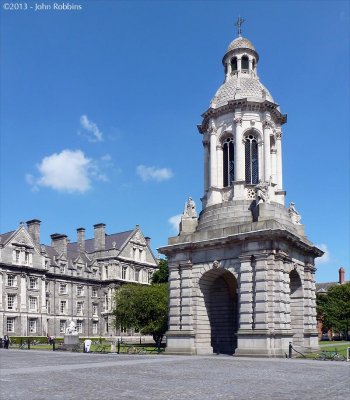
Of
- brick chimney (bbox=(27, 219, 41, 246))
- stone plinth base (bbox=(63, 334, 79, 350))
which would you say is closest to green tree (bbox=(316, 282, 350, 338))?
brick chimney (bbox=(27, 219, 41, 246))

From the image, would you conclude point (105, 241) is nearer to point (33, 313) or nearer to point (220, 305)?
point (33, 313)

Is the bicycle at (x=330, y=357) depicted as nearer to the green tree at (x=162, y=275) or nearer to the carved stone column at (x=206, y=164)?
the carved stone column at (x=206, y=164)

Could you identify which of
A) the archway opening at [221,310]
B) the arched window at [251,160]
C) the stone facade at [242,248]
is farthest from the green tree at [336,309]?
the arched window at [251,160]

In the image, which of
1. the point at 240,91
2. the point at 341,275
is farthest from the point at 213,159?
the point at 341,275

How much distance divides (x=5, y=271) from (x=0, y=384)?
6102cm

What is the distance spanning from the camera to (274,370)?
2295cm

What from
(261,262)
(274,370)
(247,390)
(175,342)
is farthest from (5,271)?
(247,390)

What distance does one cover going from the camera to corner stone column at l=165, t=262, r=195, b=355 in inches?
1359

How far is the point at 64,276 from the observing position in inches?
3378

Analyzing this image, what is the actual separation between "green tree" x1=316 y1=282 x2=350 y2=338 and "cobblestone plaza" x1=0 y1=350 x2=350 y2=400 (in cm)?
6343

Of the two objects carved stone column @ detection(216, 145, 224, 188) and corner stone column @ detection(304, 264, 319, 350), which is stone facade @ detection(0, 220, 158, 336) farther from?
corner stone column @ detection(304, 264, 319, 350)

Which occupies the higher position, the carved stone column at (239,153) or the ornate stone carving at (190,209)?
the carved stone column at (239,153)

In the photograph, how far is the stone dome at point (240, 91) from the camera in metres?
38.2

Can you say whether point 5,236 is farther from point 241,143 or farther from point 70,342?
point 241,143
